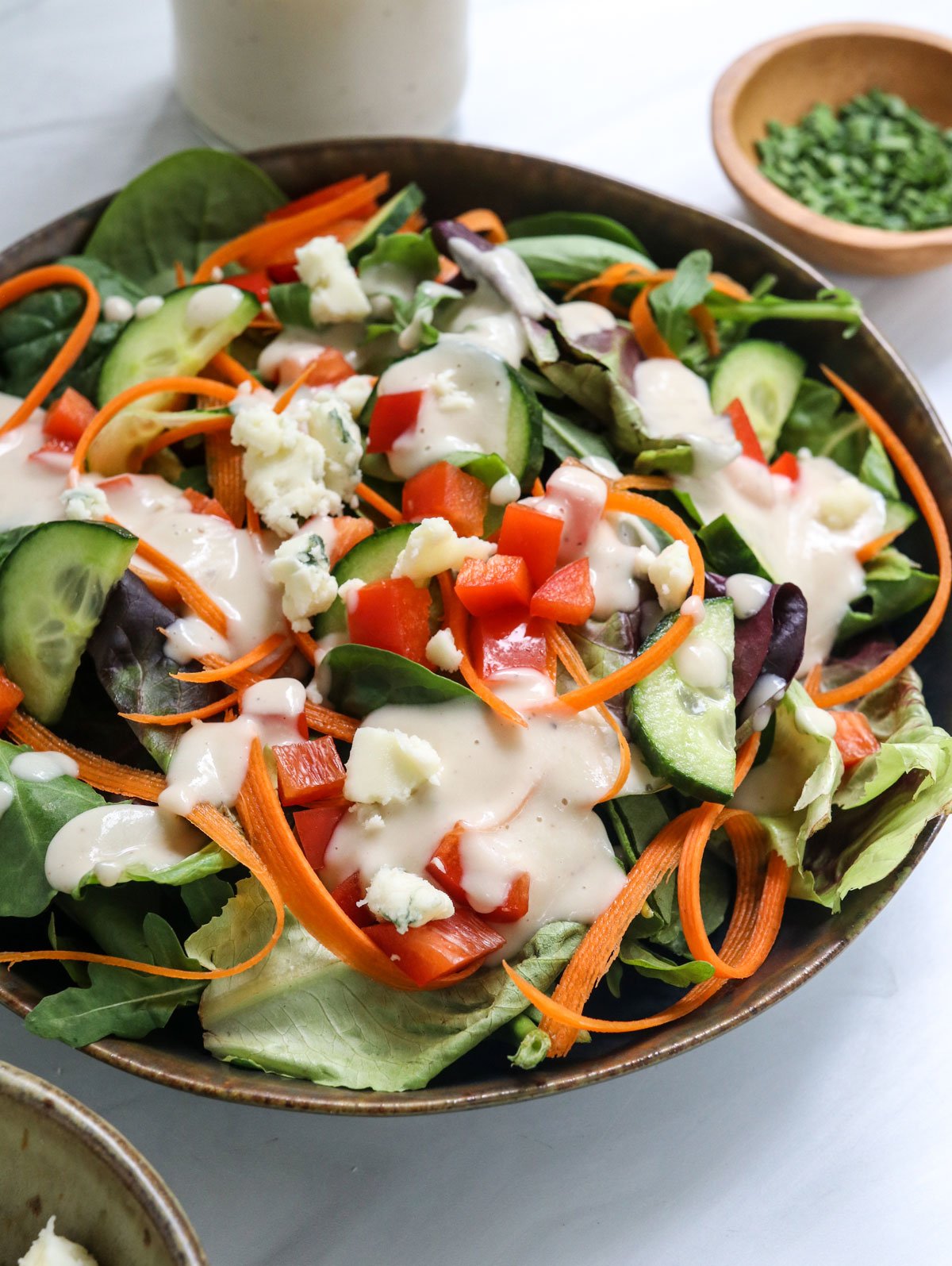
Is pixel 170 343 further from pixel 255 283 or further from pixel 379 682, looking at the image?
pixel 379 682

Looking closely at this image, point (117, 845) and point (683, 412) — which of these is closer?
point (117, 845)

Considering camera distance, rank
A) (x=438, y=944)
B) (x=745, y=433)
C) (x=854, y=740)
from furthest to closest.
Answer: (x=745, y=433)
(x=854, y=740)
(x=438, y=944)

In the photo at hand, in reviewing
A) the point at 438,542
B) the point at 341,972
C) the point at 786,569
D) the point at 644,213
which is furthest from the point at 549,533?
the point at 644,213

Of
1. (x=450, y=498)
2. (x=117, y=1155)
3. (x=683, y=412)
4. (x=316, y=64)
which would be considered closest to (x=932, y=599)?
(x=683, y=412)

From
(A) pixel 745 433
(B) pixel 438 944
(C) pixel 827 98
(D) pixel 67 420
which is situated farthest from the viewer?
(C) pixel 827 98

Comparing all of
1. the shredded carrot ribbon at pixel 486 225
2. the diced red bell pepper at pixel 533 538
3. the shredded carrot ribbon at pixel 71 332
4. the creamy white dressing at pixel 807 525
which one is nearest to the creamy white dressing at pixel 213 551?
the shredded carrot ribbon at pixel 71 332

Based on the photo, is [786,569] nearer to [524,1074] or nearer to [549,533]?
[549,533]

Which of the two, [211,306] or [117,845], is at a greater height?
[211,306]
